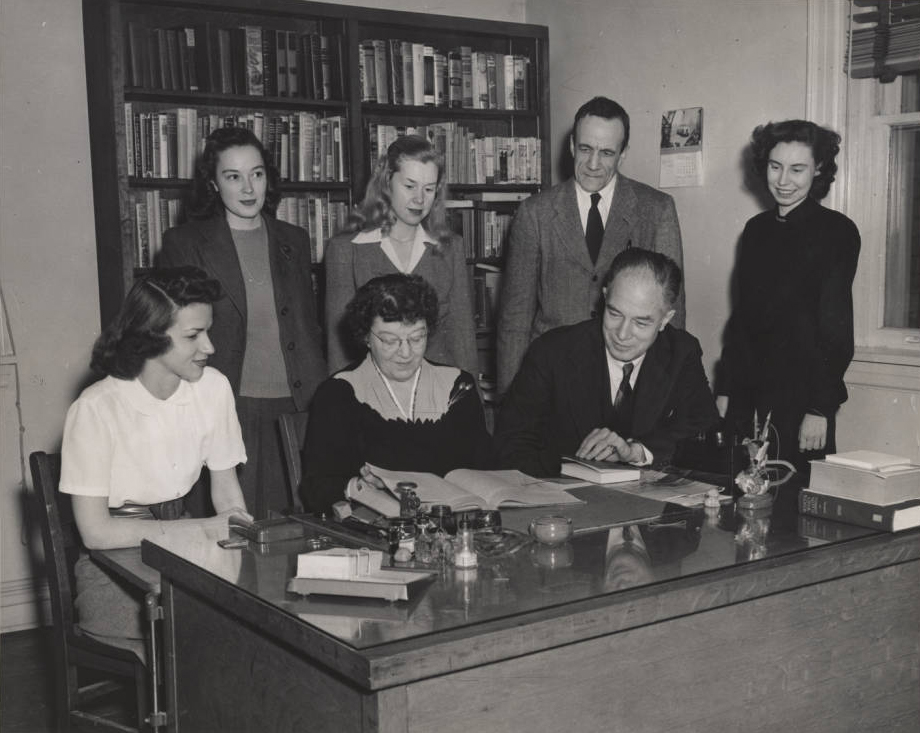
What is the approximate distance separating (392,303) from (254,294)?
85cm

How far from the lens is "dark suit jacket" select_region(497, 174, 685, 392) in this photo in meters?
3.65

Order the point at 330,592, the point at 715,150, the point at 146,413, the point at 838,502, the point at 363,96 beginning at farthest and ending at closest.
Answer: the point at 363,96 < the point at 715,150 < the point at 146,413 < the point at 838,502 < the point at 330,592

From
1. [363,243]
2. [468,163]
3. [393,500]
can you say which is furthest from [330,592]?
[468,163]

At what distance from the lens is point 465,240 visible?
4.75m

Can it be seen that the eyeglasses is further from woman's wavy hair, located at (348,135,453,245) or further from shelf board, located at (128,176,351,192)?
shelf board, located at (128,176,351,192)

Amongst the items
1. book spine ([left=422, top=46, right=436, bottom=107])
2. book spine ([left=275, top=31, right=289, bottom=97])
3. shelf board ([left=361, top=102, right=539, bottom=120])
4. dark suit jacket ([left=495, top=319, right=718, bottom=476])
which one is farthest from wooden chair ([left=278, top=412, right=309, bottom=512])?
book spine ([left=422, top=46, right=436, bottom=107])

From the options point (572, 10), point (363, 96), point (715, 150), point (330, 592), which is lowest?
point (330, 592)

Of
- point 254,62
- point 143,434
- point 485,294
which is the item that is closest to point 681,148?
point 485,294

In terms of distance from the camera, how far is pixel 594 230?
12.0 feet

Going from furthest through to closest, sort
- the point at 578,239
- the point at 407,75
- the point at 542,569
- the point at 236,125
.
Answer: the point at 407,75 < the point at 236,125 < the point at 578,239 < the point at 542,569

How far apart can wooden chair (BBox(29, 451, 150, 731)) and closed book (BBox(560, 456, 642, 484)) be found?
1039mm

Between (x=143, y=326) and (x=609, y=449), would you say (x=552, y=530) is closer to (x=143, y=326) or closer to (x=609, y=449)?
(x=609, y=449)

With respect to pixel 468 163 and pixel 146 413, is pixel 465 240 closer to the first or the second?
pixel 468 163

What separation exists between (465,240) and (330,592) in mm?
3243
